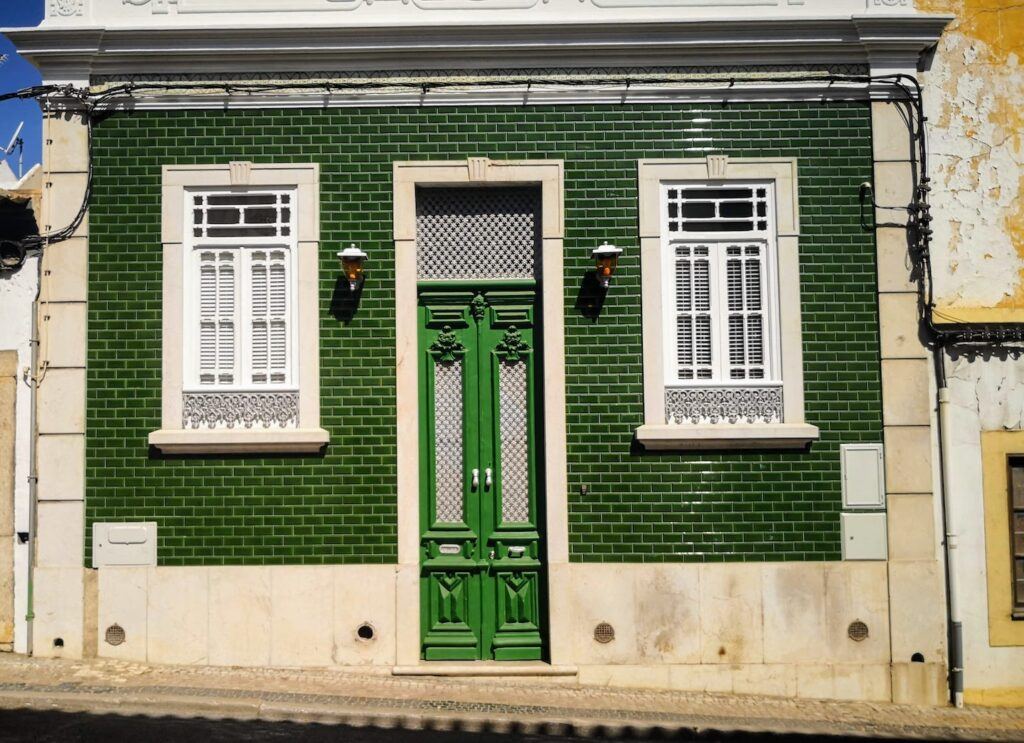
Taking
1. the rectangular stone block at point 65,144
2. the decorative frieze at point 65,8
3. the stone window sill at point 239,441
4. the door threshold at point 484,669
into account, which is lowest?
the door threshold at point 484,669

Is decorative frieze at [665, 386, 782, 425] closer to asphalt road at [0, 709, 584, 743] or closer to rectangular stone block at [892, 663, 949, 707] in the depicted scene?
rectangular stone block at [892, 663, 949, 707]

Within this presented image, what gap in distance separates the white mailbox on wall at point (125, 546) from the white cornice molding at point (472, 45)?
390 cm

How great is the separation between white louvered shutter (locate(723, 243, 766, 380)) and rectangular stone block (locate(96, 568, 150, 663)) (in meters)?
5.28

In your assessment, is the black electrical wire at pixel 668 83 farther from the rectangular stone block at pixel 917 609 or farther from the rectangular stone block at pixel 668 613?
the rectangular stone block at pixel 668 613

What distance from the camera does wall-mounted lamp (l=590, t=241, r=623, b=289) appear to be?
7.72m

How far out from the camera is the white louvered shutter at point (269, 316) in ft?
26.1

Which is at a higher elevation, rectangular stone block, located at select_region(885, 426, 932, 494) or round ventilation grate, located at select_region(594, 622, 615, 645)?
rectangular stone block, located at select_region(885, 426, 932, 494)

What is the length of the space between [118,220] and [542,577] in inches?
185

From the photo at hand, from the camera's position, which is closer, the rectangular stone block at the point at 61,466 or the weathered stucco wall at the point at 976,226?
the rectangular stone block at the point at 61,466

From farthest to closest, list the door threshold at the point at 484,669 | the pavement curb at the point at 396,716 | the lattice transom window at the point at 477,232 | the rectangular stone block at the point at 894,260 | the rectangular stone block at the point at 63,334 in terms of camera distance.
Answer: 1. the lattice transom window at the point at 477,232
2. the rectangular stone block at the point at 894,260
3. the rectangular stone block at the point at 63,334
4. the door threshold at the point at 484,669
5. the pavement curb at the point at 396,716

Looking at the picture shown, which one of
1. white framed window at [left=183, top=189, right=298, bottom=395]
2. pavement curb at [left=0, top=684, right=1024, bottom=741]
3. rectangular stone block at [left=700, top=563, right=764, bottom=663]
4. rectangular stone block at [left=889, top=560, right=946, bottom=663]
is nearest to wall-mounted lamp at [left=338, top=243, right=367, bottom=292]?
white framed window at [left=183, top=189, right=298, bottom=395]

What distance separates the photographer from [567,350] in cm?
793

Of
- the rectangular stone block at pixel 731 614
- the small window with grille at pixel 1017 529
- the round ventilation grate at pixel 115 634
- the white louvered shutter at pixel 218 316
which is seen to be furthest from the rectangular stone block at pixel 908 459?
the round ventilation grate at pixel 115 634

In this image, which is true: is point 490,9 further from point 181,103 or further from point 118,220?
point 118,220
